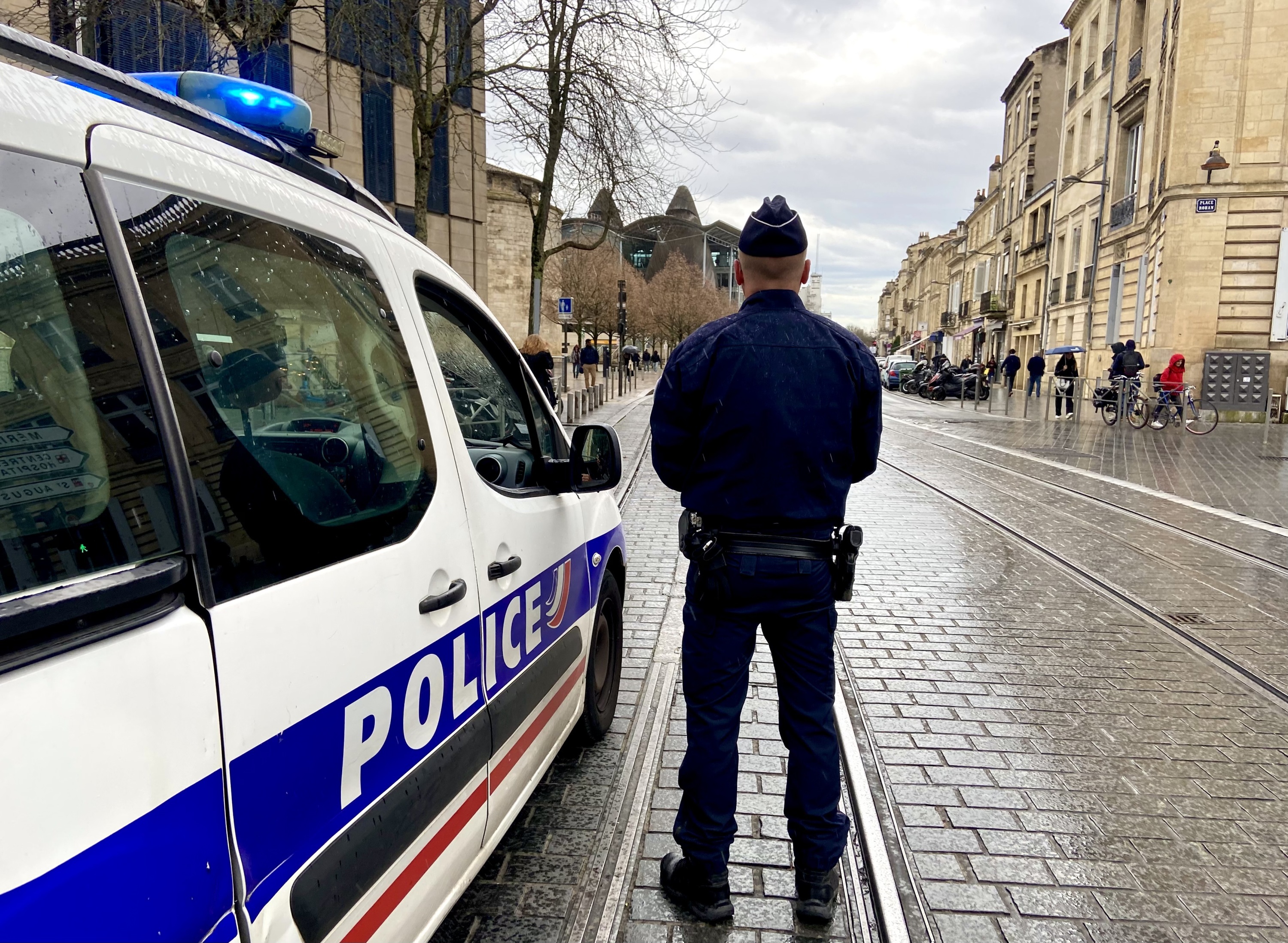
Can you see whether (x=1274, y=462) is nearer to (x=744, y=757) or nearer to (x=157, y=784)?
(x=744, y=757)

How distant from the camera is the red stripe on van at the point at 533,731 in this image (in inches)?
96.5

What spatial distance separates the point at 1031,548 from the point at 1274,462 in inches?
354

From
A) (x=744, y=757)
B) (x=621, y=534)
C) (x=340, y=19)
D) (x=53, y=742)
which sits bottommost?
(x=744, y=757)

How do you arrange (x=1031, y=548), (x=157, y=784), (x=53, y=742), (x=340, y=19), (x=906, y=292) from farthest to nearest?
(x=906, y=292) < (x=340, y=19) < (x=1031, y=548) < (x=157, y=784) < (x=53, y=742)

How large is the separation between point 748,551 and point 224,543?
4.73ft

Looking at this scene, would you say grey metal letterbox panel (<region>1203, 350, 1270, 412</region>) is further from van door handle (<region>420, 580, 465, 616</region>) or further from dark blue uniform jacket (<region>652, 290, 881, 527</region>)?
van door handle (<region>420, 580, 465, 616</region>)

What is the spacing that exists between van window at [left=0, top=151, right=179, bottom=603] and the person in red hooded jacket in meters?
21.2

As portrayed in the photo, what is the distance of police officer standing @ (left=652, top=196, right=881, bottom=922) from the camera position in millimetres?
2516

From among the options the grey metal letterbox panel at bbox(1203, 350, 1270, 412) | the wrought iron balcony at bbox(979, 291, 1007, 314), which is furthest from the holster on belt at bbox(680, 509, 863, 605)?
the wrought iron balcony at bbox(979, 291, 1007, 314)

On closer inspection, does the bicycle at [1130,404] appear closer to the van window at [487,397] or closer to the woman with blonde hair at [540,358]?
the woman with blonde hair at [540,358]

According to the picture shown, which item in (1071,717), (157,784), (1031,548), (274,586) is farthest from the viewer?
(1031,548)

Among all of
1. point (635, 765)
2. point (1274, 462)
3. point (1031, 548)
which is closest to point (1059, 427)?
point (1274, 462)

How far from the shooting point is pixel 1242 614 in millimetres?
5691

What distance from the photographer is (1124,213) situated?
29000mm
